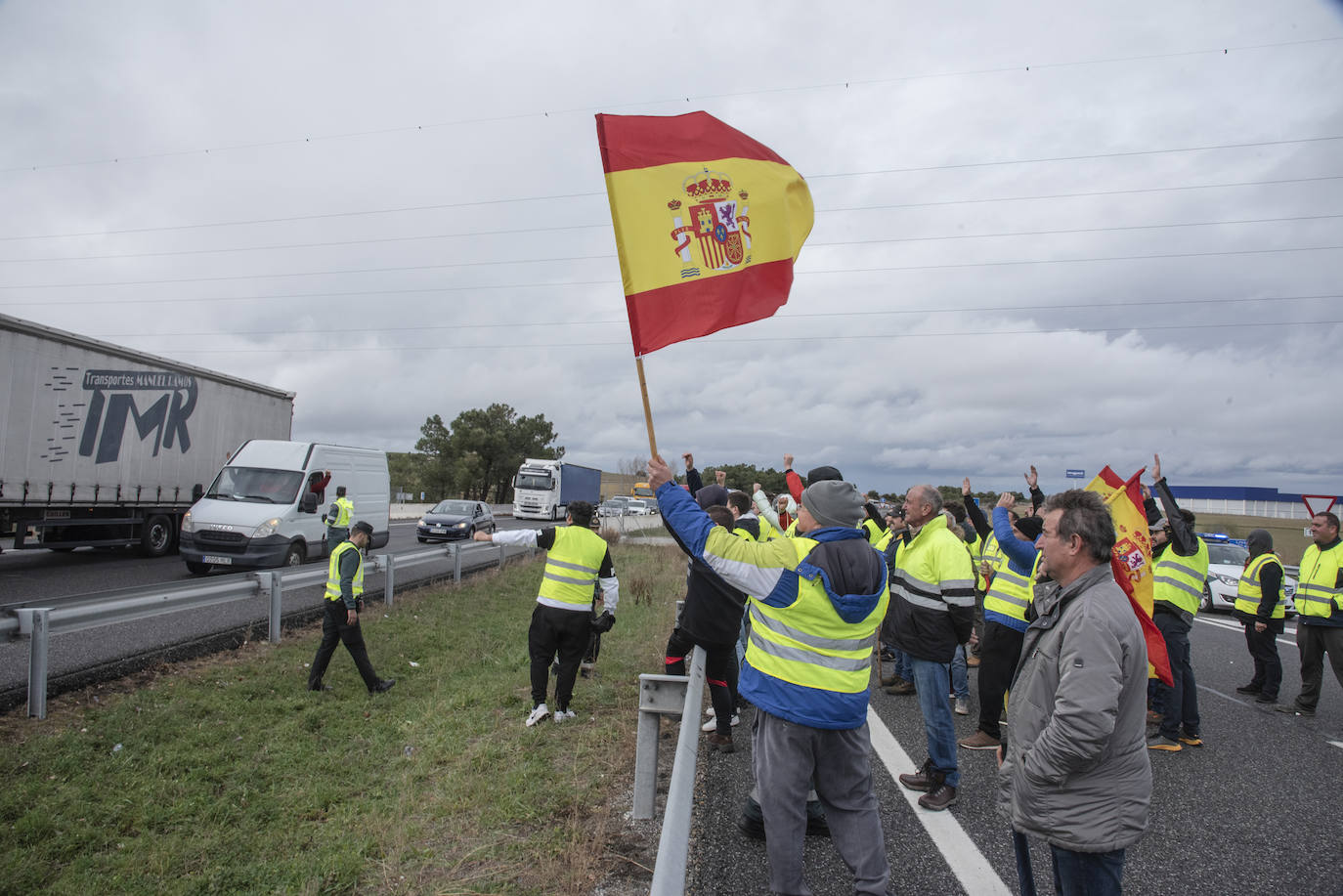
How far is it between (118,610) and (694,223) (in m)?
6.05

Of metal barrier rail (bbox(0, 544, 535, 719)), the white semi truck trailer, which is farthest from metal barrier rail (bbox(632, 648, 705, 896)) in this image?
the white semi truck trailer

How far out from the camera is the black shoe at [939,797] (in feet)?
13.9

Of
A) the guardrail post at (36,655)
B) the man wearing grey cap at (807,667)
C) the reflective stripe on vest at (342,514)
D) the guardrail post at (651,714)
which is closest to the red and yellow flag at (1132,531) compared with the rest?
the man wearing grey cap at (807,667)

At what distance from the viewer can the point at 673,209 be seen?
374 cm

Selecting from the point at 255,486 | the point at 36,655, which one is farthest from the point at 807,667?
the point at 255,486

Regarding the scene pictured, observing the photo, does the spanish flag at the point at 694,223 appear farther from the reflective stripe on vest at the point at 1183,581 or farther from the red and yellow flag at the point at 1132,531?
the reflective stripe on vest at the point at 1183,581

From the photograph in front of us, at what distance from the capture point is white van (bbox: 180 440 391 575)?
13.1 meters

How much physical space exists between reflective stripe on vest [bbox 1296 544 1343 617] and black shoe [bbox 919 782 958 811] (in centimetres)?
458

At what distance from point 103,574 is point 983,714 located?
14.8 meters

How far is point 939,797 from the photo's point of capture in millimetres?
4297

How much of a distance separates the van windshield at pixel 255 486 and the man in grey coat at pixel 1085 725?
14.7 meters

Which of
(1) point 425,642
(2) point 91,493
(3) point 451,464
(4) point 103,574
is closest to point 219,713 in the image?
(1) point 425,642

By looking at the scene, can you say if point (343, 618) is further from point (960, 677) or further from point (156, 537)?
point (156, 537)

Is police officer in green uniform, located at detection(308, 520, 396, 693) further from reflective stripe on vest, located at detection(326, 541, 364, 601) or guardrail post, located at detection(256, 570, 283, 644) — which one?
guardrail post, located at detection(256, 570, 283, 644)
